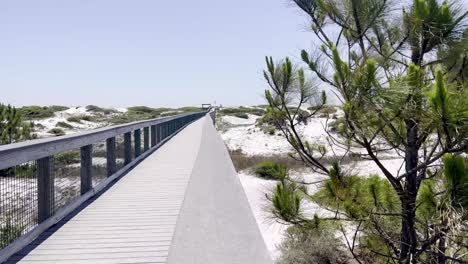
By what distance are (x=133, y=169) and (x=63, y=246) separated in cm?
494

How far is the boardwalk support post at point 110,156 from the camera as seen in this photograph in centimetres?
759

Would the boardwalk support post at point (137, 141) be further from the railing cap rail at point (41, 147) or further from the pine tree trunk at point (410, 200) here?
the pine tree trunk at point (410, 200)

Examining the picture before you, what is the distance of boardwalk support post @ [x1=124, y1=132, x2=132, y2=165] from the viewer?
9203mm

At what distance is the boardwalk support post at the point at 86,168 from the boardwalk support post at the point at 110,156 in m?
1.41

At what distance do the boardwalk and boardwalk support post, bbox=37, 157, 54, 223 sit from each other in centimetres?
21

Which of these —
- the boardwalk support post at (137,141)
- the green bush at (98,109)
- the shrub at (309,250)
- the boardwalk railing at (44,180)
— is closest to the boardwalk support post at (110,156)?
the boardwalk railing at (44,180)

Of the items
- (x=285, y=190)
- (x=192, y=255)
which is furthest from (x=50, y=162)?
(x=285, y=190)

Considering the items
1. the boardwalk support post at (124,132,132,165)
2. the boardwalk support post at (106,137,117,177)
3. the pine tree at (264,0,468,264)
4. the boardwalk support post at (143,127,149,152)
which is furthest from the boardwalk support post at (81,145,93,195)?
the boardwalk support post at (143,127,149,152)

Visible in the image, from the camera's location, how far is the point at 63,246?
13.4ft

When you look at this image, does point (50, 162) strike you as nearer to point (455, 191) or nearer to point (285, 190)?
point (285, 190)

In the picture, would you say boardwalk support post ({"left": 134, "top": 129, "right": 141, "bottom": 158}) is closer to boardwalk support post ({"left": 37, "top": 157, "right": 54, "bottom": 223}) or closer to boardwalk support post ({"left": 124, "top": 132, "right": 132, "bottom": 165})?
boardwalk support post ({"left": 124, "top": 132, "right": 132, "bottom": 165})

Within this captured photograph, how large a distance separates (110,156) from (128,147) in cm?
160

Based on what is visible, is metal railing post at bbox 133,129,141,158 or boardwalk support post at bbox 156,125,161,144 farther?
boardwalk support post at bbox 156,125,161,144

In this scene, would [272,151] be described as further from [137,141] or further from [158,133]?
[137,141]
